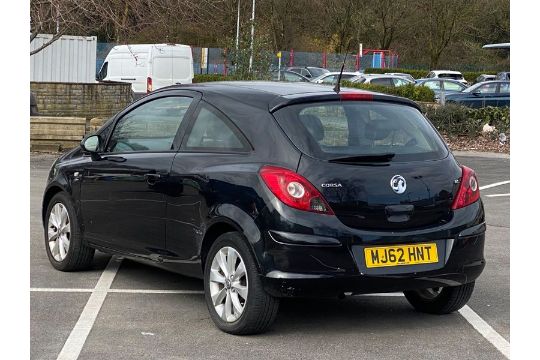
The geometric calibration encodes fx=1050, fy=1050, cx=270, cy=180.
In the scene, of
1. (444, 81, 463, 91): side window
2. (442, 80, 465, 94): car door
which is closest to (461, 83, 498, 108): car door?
(442, 80, 465, 94): car door

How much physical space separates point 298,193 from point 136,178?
1653 millimetres

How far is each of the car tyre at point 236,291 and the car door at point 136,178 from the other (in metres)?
0.70

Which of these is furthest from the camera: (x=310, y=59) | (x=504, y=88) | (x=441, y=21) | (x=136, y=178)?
(x=310, y=59)

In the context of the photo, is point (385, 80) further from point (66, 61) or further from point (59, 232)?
point (59, 232)

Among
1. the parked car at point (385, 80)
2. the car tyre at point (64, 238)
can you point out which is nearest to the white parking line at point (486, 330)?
the car tyre at point (64, 238)

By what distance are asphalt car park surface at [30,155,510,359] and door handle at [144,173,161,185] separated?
0.85 meters

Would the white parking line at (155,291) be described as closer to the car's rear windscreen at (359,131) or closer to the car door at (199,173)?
the car door at (199,173)

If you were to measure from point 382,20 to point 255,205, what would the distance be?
54.3 metres

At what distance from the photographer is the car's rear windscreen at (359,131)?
253 inches

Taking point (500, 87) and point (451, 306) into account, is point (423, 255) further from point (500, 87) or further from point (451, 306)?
point (500, 87)

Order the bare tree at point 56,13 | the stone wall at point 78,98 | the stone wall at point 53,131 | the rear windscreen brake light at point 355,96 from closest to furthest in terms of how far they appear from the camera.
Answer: the rear windscreen brake light at point 355,96
the stone wall at point 53,131
the bare tree at point 56,13
the stone wall at point 78,98

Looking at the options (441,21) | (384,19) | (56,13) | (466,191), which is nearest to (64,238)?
(466,191)

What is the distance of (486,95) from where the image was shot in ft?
106

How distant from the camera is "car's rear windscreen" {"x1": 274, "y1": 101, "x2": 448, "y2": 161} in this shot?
643 cm
